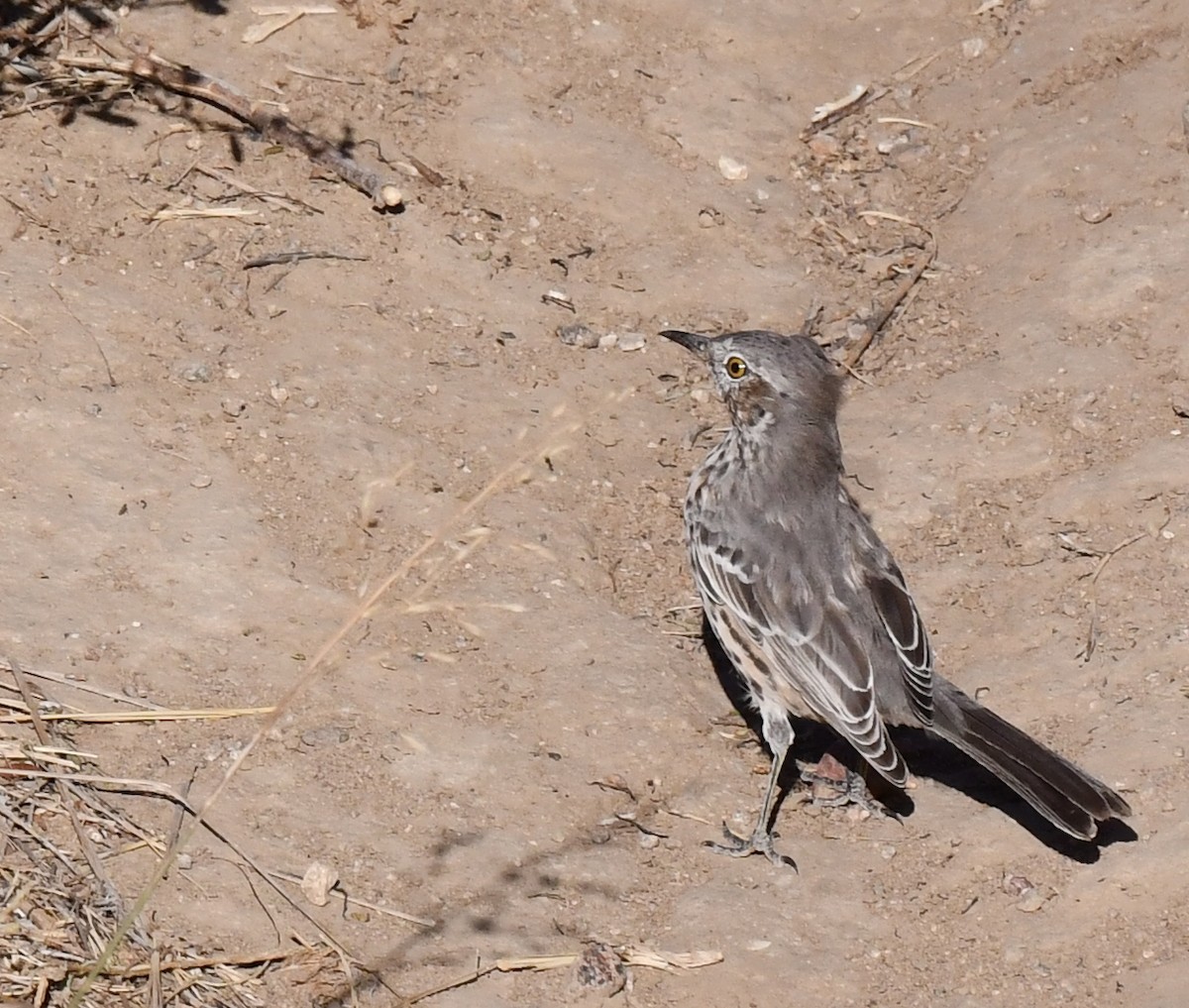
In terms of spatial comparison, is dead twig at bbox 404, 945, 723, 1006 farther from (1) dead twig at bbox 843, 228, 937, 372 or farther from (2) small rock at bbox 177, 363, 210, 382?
(1) dead twig at bbox 843, 228, 937, 372

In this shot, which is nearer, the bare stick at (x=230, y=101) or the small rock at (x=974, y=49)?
the bare stick at (x=230, y=101)

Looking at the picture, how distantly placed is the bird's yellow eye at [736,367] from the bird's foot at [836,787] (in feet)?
5.09

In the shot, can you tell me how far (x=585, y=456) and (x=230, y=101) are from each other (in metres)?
2.49

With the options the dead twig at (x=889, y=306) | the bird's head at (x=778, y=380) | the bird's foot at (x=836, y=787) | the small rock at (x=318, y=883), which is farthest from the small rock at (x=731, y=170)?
the small rock at (x=318, y=883)

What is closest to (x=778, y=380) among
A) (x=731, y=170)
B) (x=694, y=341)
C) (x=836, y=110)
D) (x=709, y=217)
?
(x=694, y=341)

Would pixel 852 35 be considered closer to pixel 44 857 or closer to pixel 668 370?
pixel 668 370

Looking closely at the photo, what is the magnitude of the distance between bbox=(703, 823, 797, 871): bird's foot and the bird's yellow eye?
5.88ft

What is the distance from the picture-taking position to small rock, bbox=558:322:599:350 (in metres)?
7.66

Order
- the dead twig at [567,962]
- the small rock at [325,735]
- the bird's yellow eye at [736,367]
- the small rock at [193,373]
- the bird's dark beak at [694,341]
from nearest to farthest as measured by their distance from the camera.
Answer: the dead twig at [567,962] < the small rock at [325,735] < the bird's yellow eye at [736,367] < the bird's dark beak at [694,341] < the small rock at [193,373]

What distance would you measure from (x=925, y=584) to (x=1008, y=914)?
1631 millimetres

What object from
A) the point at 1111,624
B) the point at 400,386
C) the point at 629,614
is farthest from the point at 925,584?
the point at 400,386

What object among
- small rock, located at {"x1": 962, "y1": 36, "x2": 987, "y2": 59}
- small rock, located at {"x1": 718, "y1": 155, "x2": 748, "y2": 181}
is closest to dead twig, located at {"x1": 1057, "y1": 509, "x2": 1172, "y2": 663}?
small rock, located at {"x1": 718, "y1": 155, "x2": 748, "y2": 181}

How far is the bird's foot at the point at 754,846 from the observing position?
5887 millimetres

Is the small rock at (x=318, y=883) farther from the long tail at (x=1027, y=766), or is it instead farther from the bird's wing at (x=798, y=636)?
the long tail at (x=1027, y=766)
